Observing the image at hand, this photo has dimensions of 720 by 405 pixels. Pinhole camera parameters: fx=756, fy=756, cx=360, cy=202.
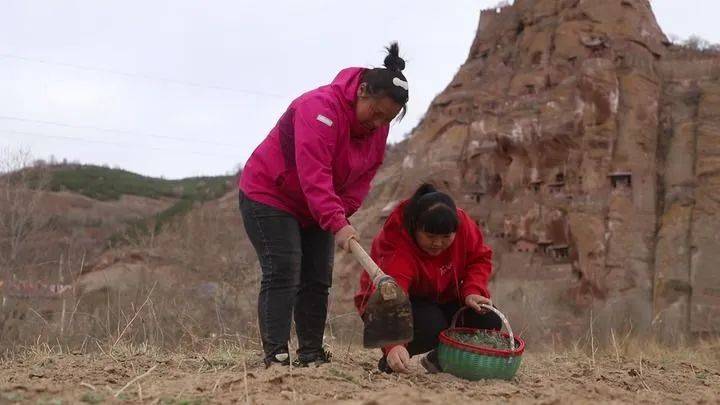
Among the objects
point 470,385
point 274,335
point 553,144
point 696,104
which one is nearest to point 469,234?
point 470,385

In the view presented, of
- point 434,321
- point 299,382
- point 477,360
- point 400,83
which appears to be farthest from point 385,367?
point 400,83

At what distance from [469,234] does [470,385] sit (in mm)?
898

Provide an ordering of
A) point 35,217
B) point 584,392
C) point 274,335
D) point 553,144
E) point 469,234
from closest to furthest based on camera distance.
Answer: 1. point 584,392
2. point 274,335
3. point 469,234
4. point 553,144
5. point 35,217

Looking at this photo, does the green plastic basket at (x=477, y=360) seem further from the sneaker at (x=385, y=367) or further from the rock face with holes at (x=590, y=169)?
the rock face with holes at (x=590, y=169)

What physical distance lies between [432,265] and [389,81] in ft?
3.24

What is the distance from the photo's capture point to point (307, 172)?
11.6 ft

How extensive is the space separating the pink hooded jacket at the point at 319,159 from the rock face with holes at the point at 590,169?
44.1 ft

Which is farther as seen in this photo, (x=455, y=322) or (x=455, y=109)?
(x=455, y=109)

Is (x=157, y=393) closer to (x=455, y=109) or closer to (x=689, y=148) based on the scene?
(x=689, y=148)

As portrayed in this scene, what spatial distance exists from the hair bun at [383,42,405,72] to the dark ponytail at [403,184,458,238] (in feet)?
2.15

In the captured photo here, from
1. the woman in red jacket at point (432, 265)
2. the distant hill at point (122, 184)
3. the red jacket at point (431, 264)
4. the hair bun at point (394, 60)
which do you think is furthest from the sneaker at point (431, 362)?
the distant hill at point (122, 184)

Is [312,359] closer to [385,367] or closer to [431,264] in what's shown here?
[385,367]

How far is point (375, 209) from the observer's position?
23562mm

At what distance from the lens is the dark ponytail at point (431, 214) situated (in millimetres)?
3629
